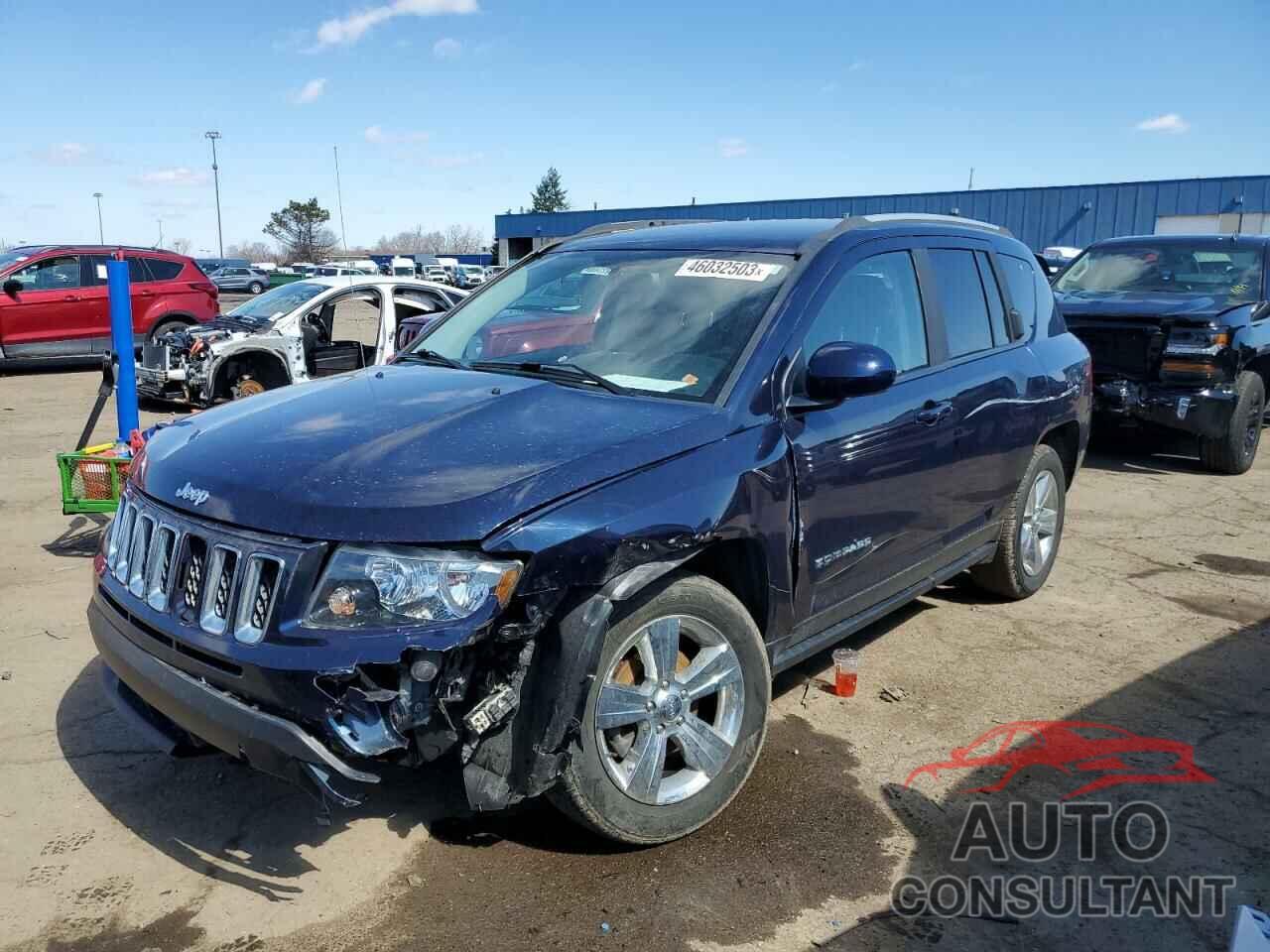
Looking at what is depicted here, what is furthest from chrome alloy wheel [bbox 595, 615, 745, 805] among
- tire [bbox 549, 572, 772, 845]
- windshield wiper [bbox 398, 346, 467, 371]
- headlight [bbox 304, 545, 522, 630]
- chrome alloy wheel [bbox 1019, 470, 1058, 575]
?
chrome alloy wheel [bbox 1019, 470, 1058, 575]

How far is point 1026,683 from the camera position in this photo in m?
4.50

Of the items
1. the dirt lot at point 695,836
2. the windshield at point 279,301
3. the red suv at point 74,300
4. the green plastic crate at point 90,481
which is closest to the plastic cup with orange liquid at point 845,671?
the dirt lot at point 695,836

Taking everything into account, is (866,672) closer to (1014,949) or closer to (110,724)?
(1014,949)

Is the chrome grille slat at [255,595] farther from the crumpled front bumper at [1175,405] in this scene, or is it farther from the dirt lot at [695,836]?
the crumpled front bumper at [1175,405]

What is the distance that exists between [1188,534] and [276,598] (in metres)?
6.53

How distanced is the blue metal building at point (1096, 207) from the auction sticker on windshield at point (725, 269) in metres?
23.7

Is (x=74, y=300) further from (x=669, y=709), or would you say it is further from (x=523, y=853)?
(x=669, y=709)

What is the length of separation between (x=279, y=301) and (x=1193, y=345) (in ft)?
29.9

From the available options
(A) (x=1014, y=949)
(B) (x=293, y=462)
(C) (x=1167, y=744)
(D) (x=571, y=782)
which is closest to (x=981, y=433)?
(C) (x=1167, y=744)

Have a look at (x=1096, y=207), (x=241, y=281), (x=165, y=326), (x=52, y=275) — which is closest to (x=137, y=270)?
(x=165, y=326)

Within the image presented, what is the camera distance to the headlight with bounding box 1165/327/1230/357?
833 centimetres

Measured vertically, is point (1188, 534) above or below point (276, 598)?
Result: below

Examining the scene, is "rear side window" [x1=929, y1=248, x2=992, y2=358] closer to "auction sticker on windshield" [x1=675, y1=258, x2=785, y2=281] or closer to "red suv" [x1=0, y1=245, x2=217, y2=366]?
"auction sticker on windshield" [x1=675, y1=258, x2=785, y2=281]

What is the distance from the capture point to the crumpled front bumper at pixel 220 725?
2.49 metres
